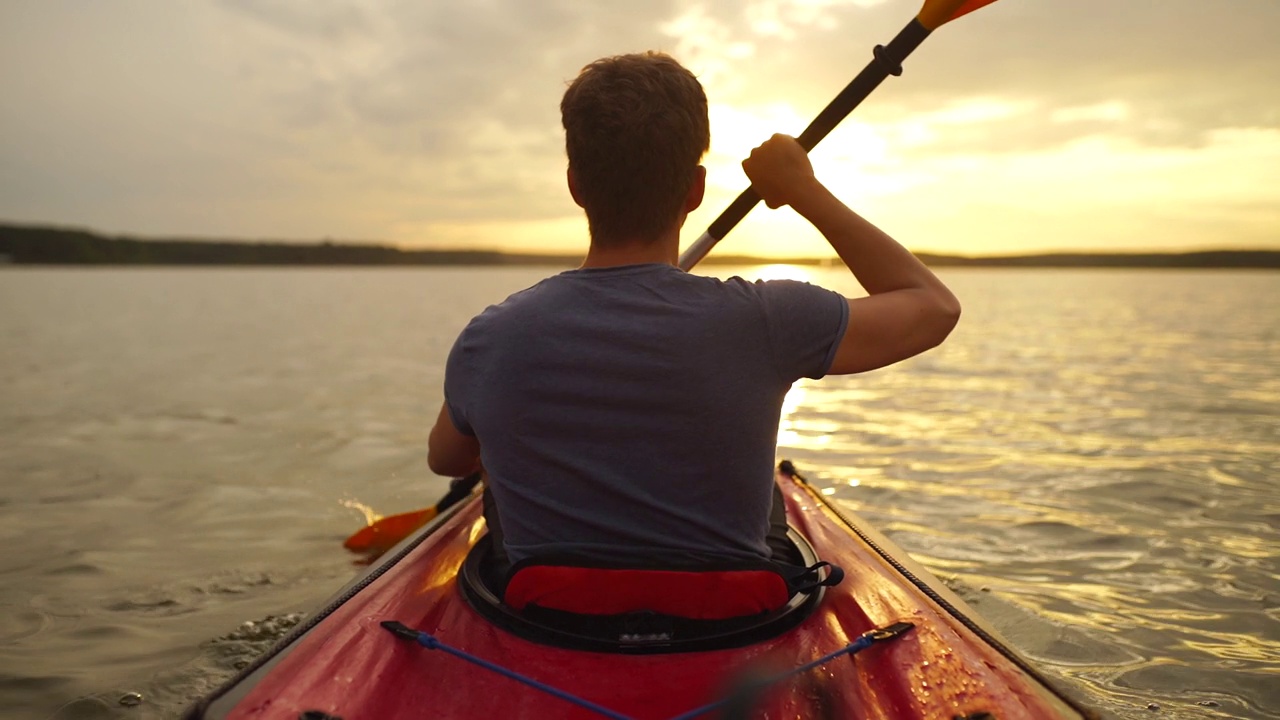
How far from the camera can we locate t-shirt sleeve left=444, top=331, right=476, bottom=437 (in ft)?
6.56

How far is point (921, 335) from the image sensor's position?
202 centimetres

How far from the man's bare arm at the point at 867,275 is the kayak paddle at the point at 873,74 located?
2.61 feet

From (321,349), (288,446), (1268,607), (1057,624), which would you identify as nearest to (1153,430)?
(1268,607)

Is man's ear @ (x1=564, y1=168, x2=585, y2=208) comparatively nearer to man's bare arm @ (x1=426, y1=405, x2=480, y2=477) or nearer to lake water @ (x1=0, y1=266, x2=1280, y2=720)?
man's bare arm @ (x1=426, y1=405, x2=480, y2=477)

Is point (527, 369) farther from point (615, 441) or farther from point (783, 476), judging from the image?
point (783, 476)

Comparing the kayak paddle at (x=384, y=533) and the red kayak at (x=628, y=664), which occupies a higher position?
the red kayak at (x=628, y=664)

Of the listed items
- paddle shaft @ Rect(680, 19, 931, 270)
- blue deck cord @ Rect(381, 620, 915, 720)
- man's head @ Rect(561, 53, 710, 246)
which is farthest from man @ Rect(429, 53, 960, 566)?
paddle shaft @ Rect(680, 19, 931, 270)

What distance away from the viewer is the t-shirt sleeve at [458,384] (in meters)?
2.00

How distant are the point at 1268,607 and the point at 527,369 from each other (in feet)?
16.2

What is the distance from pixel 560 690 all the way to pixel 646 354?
75 cm

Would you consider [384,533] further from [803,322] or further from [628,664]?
[803,322]

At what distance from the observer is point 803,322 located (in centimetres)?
186

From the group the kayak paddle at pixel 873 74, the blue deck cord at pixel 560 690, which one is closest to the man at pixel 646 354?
the blue deck cord at pixel 560 690

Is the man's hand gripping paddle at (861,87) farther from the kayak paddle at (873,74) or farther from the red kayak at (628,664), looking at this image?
the red kayak at (628,664)
